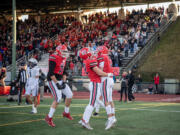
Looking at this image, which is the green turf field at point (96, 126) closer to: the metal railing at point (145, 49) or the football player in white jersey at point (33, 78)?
the football player in white jersey at point (33, 78)

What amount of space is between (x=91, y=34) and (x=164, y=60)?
7.96 metres

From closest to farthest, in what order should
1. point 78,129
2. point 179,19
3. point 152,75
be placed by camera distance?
point 78,129
point 152,75
point 179,19

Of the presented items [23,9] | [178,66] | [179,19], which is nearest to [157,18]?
[179,19]

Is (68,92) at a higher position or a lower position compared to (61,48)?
lower

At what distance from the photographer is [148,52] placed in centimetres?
3067

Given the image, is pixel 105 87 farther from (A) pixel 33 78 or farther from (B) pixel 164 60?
(B) pixel 164 60

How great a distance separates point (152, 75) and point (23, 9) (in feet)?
91.2

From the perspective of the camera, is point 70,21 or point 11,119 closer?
point 11,119

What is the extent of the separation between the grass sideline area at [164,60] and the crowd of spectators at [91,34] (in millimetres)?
1569

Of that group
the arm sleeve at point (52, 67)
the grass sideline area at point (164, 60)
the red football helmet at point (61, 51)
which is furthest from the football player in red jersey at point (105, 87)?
the grass sideline area at point (164, 60)

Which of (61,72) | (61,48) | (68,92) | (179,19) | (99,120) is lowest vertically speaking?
(99,120)

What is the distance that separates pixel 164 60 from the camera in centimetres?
3011

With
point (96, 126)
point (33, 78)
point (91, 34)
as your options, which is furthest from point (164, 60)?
point (96, 126)

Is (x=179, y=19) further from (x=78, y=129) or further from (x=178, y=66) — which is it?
(x=78, y=129)
